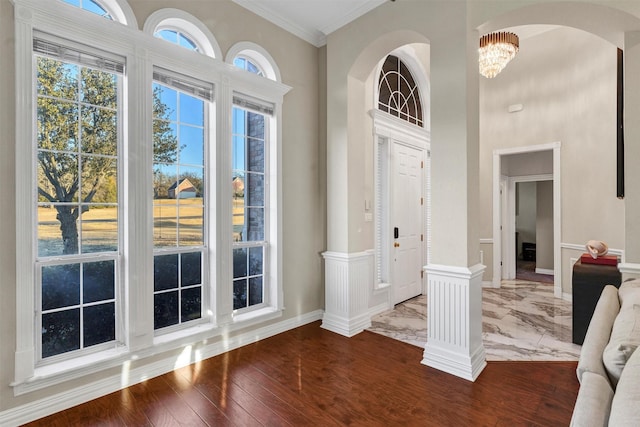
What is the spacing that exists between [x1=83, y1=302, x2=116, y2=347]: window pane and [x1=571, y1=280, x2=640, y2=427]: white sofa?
286cm

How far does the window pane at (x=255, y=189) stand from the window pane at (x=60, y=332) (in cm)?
171

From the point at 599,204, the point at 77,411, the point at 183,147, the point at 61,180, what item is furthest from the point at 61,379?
the point at 599,204

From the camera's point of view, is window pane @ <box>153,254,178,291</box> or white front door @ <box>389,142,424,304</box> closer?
window pane @ <box>153,254,178,291</box>

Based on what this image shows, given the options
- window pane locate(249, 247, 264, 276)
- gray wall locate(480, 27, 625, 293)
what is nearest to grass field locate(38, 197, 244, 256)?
window pane locate(249, 247, 264, 276)

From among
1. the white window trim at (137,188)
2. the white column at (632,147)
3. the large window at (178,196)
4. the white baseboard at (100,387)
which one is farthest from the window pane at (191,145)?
the white column at (632,147)

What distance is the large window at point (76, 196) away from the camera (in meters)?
2.19

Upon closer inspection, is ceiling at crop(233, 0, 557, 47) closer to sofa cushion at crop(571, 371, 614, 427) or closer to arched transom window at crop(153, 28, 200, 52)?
arched transom window at crop(153, 28, 200, 52)

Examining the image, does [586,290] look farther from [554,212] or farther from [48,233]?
[48,233]

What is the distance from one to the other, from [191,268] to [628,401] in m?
2.88

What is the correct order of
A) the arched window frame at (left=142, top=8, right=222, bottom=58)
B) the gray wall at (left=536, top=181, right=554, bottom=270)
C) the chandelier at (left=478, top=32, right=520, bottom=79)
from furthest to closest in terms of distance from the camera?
the gray wall at (left=536, top=181, right=554, bottom=270), the chandelier at (left=478, top=32, right=520, bottom=79), the arched window frame at (left=142, top=8, right=222, bottom=58)

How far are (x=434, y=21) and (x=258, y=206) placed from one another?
2420 mm

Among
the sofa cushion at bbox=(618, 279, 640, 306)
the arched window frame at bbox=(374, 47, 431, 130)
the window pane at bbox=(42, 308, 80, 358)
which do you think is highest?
the arched window frame at bbox=(374, 47, 431, 130)

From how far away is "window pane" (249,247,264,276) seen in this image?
11.1 ft

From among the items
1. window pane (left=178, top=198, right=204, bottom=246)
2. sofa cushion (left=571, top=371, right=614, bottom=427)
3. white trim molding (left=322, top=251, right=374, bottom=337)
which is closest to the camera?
sofa cushion (left=571, top=371, right=614, bottom=427)
